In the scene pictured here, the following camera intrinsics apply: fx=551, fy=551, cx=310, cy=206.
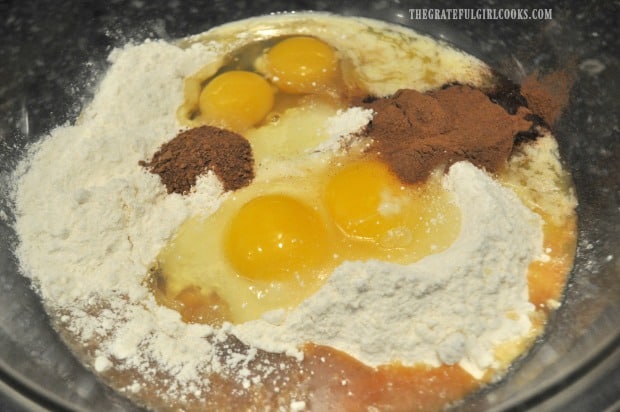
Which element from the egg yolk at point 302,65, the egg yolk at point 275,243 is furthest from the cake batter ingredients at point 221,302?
the egg yolk at point 302,65

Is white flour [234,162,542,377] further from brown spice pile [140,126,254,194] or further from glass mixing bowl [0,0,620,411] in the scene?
brown spice pile [140,126,254,194]

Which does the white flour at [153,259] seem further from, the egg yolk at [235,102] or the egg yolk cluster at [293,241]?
the egg yolk at [235,102]

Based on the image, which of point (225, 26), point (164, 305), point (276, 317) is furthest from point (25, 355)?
point (225, 26)

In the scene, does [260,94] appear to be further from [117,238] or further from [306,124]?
[117,238]

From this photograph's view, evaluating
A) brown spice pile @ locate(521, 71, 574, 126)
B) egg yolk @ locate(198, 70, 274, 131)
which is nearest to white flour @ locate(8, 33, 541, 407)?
egg yolk @ locate(198, 70, 274, 131)

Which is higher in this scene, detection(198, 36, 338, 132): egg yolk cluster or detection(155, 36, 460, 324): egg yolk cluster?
detection(198, 36, 338, 132): egg yolk cluster

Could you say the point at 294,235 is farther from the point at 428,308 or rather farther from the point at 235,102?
the point at 235,102
